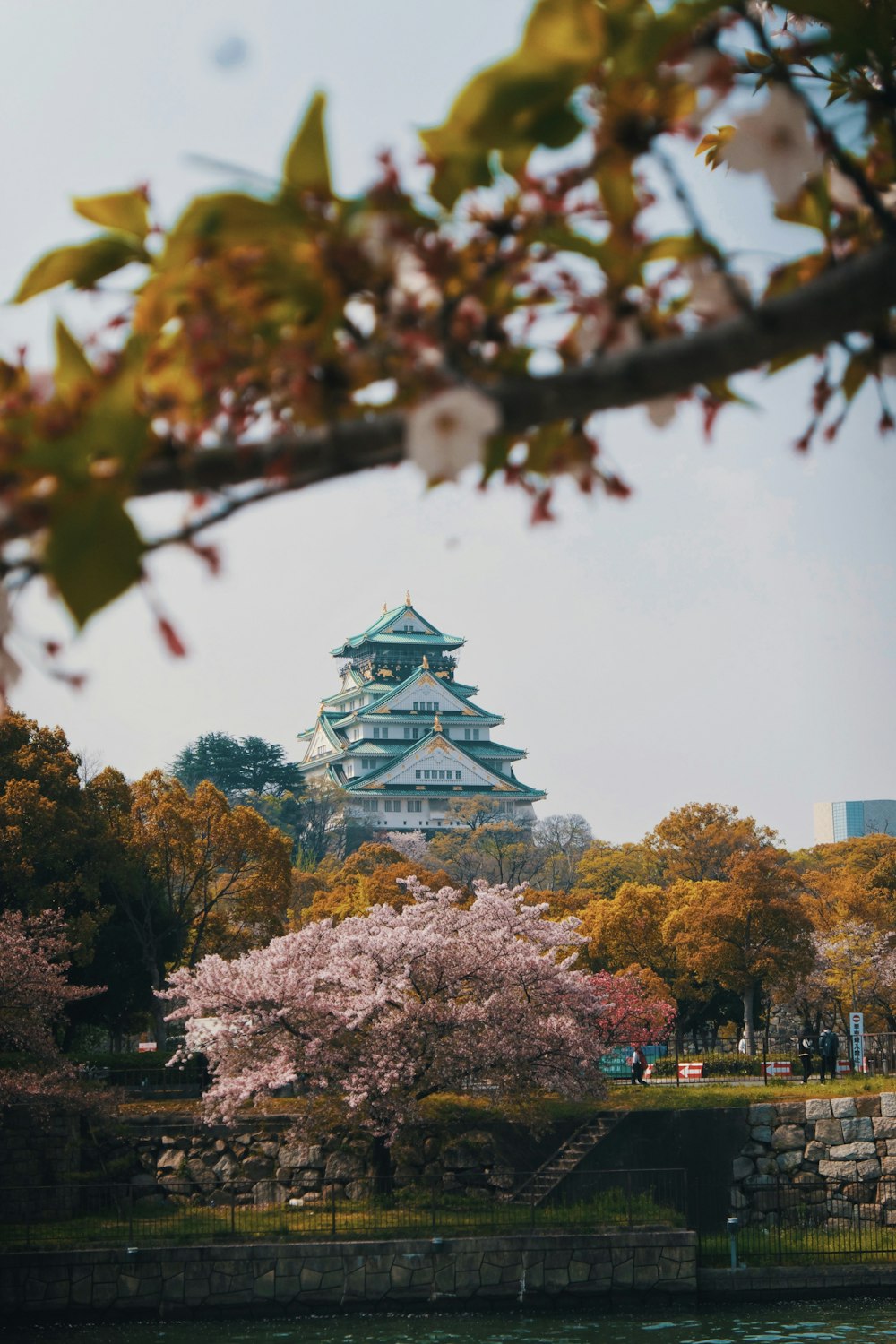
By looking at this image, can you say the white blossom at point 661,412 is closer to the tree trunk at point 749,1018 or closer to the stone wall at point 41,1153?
the stone wall at point 41,1153

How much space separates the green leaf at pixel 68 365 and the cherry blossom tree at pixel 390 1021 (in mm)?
14247

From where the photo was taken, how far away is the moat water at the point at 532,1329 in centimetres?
1145

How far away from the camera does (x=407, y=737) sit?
209 feet

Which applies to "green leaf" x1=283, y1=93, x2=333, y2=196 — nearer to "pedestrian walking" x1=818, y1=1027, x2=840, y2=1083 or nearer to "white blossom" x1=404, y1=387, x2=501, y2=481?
"white blossom" x1=404, y1=387, x2=501, y2=481

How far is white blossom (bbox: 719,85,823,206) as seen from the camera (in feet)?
3.79

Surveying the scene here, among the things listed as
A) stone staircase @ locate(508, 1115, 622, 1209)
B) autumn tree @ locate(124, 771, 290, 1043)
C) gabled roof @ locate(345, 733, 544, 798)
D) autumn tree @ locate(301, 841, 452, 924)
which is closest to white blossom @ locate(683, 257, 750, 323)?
stone staircase @ locate(508, 1115, 622, 1209)

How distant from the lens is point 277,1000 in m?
15.1

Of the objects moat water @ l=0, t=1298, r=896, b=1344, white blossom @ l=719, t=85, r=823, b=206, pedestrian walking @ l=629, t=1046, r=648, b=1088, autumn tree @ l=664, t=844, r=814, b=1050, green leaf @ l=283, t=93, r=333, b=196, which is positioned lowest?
moat water @ l=0, t=1298, r=896, b=1344

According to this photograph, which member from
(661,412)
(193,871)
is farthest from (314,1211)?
(661,412)

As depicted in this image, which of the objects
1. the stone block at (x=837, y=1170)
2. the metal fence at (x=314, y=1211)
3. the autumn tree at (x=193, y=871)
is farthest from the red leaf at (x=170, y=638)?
the autumn tree at (x=193, y=871)

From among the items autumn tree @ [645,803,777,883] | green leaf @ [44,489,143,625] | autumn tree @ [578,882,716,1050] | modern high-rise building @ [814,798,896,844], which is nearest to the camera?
green leaf @ [44,489,143,625]

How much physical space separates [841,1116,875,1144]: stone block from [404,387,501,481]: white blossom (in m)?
17.0

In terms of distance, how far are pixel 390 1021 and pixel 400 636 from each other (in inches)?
2106

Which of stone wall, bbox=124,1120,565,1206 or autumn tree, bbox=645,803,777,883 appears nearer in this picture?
stone wall, bbox=124,1120,565,1206
